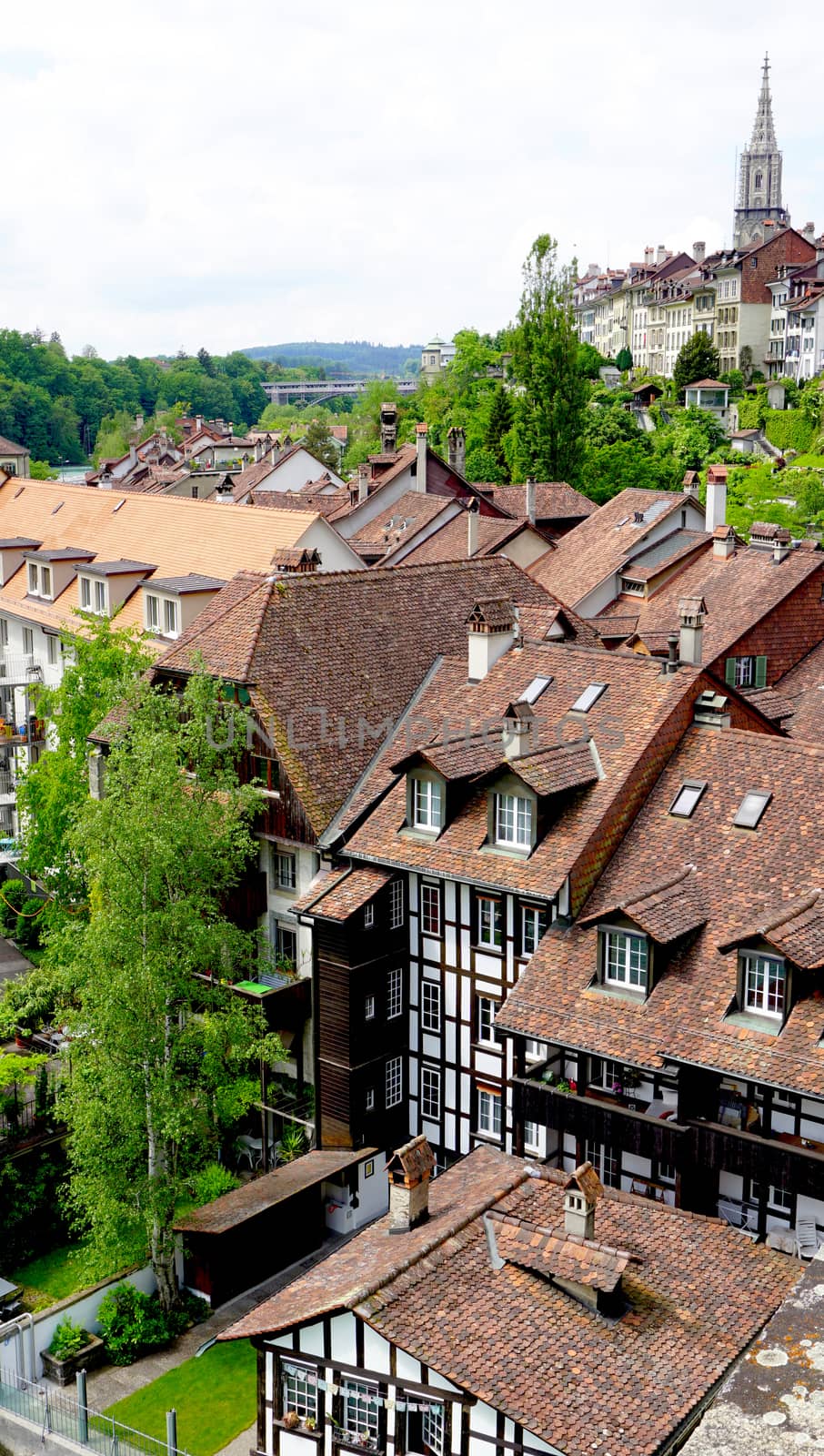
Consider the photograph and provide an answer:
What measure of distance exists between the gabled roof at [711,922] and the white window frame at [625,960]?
0.32 metres

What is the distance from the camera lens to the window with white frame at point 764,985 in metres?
28.4

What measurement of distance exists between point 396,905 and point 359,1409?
521 inches

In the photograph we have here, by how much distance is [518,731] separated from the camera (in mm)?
34219

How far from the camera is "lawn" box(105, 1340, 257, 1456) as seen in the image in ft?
96.4

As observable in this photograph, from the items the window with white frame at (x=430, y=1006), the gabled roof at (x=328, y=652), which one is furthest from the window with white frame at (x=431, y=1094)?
the gabled roof at (x=328, y=652)

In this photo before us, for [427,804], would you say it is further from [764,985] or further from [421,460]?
[421,460]

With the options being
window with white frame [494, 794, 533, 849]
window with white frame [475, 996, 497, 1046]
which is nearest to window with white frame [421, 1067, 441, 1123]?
window with white frame [475, 996, 497, 1046]

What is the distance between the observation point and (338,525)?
7312 centimetres

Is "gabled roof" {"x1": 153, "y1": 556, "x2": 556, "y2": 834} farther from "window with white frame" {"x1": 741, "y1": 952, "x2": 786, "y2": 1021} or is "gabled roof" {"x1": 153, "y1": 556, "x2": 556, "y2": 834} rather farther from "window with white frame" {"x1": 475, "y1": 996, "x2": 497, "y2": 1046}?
"window with white frame" {"x1": 741, "y1": 952, "x2": 786, "y2": 1021}

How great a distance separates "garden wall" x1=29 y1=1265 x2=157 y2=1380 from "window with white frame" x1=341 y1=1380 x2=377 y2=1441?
969 centimetres

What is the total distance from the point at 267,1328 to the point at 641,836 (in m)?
13.4

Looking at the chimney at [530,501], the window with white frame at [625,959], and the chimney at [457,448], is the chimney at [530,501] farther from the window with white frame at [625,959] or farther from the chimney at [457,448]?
the window with white frame at [625,959]

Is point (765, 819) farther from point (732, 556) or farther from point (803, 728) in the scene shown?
point (732, 556)

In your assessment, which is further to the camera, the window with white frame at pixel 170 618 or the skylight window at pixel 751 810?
the window with white frame at pixel 170 618
